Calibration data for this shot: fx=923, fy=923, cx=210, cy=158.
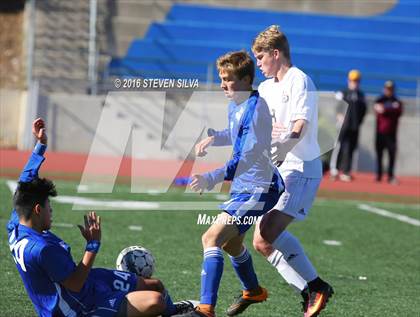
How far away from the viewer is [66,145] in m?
19.3

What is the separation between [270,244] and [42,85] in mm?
14149

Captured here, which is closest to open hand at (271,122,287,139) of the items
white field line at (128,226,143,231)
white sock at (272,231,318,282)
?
white sock at (272,231,318,282)

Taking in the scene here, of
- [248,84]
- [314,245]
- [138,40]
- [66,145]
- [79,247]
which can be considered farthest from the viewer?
[138,40]

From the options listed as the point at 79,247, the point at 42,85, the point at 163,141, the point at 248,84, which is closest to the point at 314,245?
the point at 79,247

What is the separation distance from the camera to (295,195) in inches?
267

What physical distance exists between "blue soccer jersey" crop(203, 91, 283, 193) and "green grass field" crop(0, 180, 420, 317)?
1.13 m

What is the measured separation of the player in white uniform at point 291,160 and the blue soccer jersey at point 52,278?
149 cm

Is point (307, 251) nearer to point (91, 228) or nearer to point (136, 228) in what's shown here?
point (136, 228)

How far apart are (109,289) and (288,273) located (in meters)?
1.72

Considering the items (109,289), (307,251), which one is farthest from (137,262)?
(307,251)

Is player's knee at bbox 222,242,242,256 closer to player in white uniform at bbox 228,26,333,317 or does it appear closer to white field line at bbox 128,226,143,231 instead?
player in white uniform at bbox 228,26,333,317

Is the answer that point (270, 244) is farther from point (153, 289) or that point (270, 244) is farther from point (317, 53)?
point (317, 53)

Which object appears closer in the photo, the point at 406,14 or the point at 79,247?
the point at 79,247

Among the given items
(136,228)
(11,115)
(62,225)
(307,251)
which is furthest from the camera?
(11,115)
